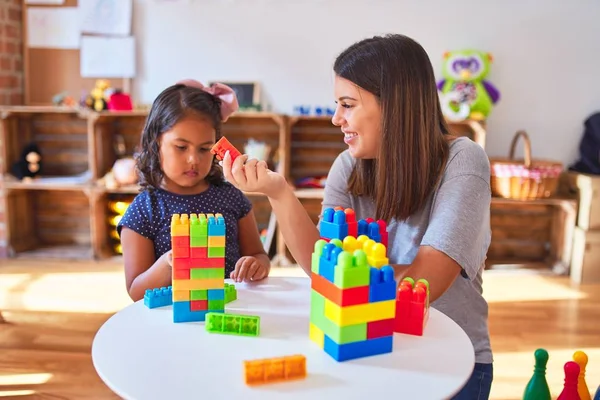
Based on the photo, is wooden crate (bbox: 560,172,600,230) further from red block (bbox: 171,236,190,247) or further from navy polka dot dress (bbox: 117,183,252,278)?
red block (bbox: 171,236,190,247)

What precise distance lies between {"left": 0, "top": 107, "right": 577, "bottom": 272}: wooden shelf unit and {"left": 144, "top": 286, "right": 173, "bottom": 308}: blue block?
7.55 feet

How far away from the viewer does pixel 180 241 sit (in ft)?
3.19

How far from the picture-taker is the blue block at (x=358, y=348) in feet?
2.79

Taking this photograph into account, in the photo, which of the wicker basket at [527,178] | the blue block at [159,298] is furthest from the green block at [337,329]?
the wicker basket at [527,178]

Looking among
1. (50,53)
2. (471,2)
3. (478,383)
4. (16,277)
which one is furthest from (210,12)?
(478,383)

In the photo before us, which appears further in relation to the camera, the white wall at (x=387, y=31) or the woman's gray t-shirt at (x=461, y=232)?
the white wall at (x=387, y=31)

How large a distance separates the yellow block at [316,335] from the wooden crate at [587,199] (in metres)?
2.77

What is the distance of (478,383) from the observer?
A: 1233 mm

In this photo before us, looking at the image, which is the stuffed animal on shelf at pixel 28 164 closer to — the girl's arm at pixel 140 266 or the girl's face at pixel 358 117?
the girl's arm at pixel 140 266

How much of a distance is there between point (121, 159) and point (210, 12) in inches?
40.7

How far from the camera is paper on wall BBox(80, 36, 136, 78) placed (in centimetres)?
364

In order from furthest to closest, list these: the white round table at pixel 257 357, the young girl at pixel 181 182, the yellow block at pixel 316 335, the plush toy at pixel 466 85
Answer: the plush toy at pixel 466 85
the young girl at pixel 181 182
the yellow block at pixel 316 335
the white round table at pixel 257 357

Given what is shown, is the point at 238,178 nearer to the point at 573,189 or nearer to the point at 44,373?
the point at 44,373

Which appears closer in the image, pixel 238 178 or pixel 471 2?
pixel 238 178
